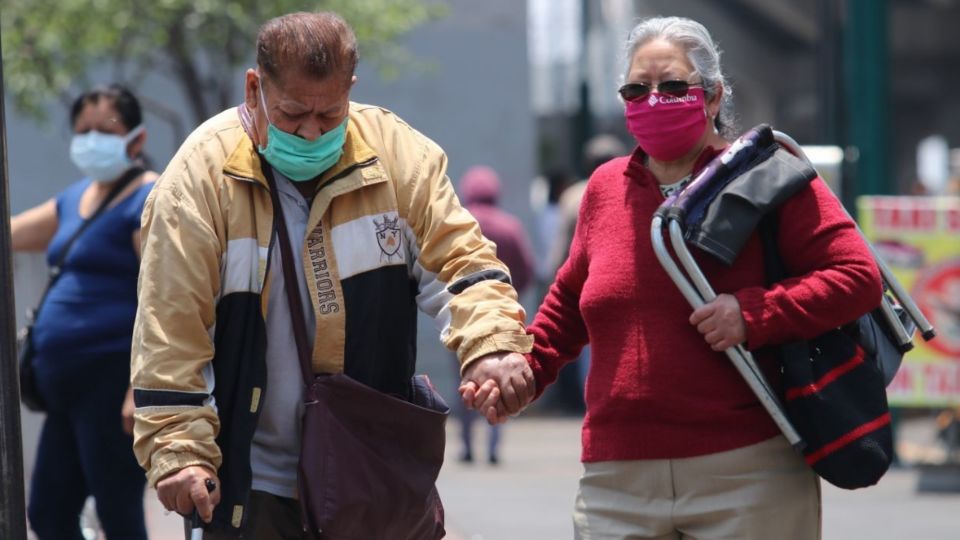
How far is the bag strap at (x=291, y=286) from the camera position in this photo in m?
3.62

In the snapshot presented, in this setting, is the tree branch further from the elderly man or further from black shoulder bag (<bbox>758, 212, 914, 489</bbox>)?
black shoulder bag (<bbox>758, 212, 914, 489</bbox>)

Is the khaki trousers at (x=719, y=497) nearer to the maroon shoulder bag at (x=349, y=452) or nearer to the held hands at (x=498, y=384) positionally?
the held hands at (x=498, y=384)

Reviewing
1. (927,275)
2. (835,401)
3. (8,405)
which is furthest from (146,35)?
(835,401)

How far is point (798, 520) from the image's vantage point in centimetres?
379

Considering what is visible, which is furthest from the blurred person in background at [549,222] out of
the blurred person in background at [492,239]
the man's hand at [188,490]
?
the man's hand at [188,490]

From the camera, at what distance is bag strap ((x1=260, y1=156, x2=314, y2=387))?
362cm

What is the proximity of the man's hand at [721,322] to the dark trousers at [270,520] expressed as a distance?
37.8 inches

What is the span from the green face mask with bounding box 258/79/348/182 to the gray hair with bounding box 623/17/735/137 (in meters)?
0.77

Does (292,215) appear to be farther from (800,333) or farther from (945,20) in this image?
(945,20)

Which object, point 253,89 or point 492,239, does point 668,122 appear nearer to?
point 253,89

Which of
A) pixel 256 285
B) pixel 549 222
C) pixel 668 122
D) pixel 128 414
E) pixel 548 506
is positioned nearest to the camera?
pixel 256 285

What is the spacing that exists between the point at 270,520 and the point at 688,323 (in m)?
1.00

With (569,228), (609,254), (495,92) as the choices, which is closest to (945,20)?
(495,92)

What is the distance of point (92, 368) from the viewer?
5301 mm
